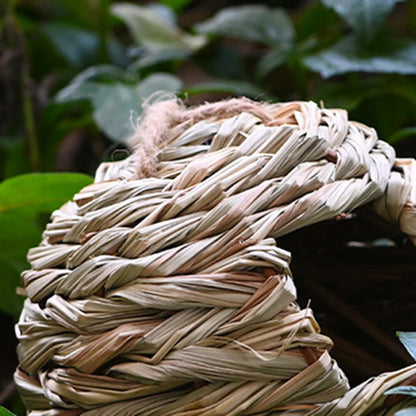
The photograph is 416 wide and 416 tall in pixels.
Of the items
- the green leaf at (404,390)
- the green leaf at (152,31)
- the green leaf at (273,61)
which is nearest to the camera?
the green leaf at (404,390)

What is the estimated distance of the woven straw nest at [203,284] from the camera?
1.35 ft

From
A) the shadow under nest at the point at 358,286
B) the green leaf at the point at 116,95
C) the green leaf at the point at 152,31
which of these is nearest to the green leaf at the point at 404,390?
the shadow under nest at the point at 358,286

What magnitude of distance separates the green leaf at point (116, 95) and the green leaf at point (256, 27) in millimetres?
219

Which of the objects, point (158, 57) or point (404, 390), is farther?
point (158, 57)

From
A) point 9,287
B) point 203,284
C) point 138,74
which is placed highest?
point 203,284

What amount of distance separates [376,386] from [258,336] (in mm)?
82

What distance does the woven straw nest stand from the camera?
413 millimetres

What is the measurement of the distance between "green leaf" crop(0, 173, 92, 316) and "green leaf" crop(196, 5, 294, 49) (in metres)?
0.60

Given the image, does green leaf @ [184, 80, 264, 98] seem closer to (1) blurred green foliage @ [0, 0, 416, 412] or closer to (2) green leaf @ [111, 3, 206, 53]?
(1) blurred green foliage @ [0, 0, 416, 412]

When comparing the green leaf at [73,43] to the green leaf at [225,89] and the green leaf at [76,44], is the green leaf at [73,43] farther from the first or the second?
the green leaf at [225,89]

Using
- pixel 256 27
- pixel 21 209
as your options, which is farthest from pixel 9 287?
pixel 256 27

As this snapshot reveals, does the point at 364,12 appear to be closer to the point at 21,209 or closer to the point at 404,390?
the point at 21,209

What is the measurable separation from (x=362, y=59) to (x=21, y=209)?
0.62 meters

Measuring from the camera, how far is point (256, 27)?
127 cm
